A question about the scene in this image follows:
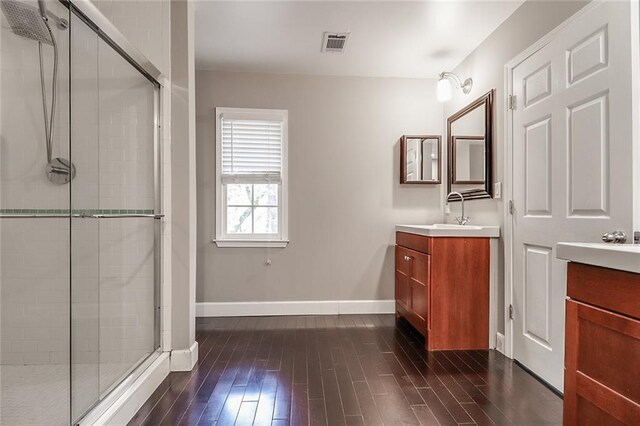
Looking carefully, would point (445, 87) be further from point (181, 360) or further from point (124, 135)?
point (181, 360)

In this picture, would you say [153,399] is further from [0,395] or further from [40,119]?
[40,119]

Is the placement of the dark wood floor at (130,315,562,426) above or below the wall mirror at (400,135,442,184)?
below

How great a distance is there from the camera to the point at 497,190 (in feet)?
8.75

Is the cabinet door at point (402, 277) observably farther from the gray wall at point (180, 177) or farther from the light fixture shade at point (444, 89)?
the gray wall at point (180, 177)

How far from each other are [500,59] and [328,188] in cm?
180

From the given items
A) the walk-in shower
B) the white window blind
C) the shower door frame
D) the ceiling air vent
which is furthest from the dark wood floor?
the ceiling air vent

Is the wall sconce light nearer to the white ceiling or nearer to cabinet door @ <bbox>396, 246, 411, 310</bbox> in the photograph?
the white ceiling

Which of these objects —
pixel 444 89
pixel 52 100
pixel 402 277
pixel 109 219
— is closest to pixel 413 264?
pixel 402 277

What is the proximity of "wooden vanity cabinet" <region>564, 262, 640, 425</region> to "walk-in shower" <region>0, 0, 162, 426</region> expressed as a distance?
6.28ft

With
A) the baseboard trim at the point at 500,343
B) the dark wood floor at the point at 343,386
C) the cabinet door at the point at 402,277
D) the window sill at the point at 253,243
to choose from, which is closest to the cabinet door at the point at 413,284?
the cabinet door at the point at 402,277

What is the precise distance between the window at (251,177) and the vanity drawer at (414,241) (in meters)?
1.10

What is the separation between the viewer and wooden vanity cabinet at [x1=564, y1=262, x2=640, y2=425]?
1026mm

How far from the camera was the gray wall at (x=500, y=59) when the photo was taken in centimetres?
216

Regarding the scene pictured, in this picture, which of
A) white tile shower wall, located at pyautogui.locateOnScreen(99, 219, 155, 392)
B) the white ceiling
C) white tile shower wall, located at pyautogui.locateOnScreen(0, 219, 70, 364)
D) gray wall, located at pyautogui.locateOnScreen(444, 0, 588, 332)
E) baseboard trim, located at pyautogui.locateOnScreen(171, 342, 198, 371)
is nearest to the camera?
white tile shower wall, located at pyautogui.locateOnScreen(0, 219, 70, 364)
